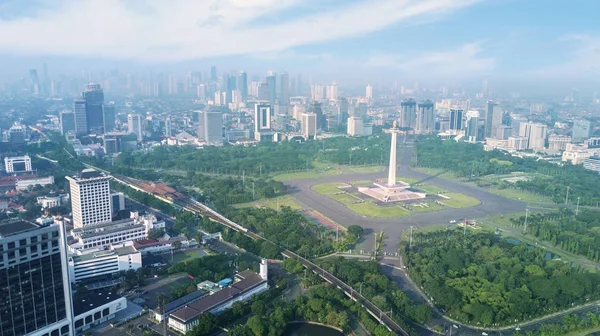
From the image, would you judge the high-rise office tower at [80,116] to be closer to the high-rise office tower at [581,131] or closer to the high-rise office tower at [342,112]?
the high-rise office tower at [342,112]

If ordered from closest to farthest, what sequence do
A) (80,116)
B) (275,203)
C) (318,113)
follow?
(275,203)
(80,116)
(318,113)

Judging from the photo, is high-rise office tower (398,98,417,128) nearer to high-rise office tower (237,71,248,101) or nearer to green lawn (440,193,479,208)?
green lawn (440,193,479,208)

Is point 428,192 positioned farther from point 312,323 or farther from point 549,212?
point 312,323

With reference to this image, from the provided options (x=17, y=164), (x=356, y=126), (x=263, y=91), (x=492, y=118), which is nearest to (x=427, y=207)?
(x=17, y=164)

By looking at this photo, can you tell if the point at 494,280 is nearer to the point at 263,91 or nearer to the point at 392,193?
the point at 392,193

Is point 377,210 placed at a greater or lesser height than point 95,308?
lesser

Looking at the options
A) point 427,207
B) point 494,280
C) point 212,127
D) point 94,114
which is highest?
point 94,114
